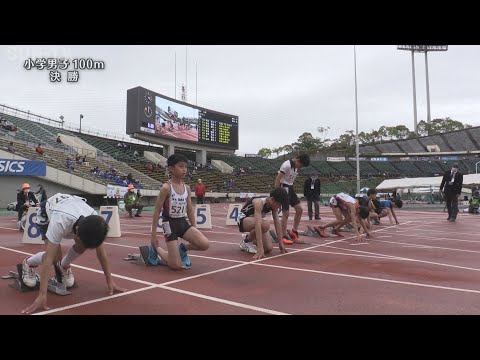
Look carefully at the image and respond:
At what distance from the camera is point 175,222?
18.0 ft

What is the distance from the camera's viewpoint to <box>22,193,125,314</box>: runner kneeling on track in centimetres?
340

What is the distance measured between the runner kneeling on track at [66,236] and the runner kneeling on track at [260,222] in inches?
100

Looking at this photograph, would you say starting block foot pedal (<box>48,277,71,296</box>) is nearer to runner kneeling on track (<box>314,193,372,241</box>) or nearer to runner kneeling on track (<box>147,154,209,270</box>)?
runner kneeling on track (<box>147,154,209,270</box>)

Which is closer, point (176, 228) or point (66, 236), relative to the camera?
point (66, 236)

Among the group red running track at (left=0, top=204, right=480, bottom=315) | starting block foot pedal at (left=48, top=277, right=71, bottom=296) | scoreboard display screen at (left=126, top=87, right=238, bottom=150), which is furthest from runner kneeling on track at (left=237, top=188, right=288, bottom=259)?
scoreboard display screen at (left=126, top=87, right=238, bottom=150)

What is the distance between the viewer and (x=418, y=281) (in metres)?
4.57

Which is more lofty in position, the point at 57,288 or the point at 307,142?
the point at 307,142

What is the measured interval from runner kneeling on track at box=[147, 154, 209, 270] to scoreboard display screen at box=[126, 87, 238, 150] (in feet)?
101

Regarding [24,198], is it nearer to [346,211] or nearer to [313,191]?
[346,211]

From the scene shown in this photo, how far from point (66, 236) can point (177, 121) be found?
3737 centimetres

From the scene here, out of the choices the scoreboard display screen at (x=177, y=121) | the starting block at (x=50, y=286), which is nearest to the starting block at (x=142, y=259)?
the starting block at (x=50, y=286)

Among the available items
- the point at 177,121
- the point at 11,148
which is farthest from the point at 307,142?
the point at 11,148

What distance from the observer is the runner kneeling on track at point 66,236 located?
3.40 m
